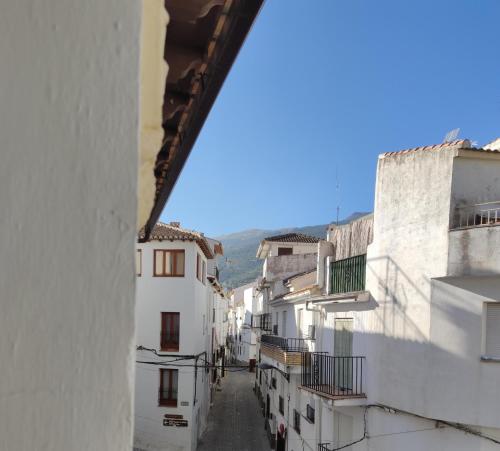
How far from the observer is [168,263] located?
18.3m

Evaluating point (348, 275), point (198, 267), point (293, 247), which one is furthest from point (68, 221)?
point (293, 247)

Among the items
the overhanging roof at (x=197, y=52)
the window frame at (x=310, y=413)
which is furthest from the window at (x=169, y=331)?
the overhanging roof at (x=197, y=52)

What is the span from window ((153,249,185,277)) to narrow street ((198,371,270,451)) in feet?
26.0

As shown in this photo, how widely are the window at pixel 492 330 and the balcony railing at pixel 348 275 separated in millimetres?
3192

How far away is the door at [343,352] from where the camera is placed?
36.1ft

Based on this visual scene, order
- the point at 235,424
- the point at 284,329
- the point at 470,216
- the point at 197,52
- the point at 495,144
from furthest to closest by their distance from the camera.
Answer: the point at 235,424 < the point at 284,329 < the point at 495,144 < the point at 470,216 < the point at 197,52

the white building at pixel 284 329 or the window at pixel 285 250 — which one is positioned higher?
the window at pixel 285 250

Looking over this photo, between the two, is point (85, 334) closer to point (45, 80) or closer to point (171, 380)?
point (45, 80)

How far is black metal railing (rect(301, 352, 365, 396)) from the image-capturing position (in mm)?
10531

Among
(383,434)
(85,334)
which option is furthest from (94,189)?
(383,434)

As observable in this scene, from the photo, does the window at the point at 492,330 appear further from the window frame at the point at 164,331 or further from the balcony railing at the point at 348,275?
the window frame at the point at 164,331

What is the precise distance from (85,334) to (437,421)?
938cm

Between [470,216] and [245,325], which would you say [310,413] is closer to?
[470,216]

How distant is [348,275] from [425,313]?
3329mm
